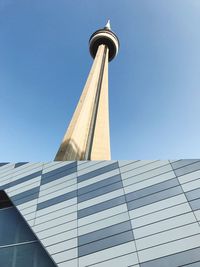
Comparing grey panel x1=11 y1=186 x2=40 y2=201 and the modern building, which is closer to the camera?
the modern building

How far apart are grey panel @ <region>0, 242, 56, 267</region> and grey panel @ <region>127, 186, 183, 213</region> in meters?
4.63

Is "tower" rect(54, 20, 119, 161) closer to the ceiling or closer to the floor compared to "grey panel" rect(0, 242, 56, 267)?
closer to the ceiling

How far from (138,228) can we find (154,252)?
1.50m

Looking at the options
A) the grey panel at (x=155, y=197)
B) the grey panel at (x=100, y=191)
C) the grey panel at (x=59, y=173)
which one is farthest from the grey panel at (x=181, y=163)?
the grey panel at (x=59, y=173)

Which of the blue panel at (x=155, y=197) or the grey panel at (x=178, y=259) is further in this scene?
the blue panel at (x=155, y=197)

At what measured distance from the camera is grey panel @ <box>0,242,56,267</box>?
1446cm

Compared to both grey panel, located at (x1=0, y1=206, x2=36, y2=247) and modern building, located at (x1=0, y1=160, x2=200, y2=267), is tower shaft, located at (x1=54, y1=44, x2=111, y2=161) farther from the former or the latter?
grey panel, located at (x1=0, y1=206, x2=36, y2=247)

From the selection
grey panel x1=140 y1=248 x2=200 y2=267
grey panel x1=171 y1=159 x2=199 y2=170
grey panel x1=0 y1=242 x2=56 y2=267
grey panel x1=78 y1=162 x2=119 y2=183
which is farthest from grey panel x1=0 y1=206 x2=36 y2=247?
grey panel x1=171 y1=159 x2=199 y2=170

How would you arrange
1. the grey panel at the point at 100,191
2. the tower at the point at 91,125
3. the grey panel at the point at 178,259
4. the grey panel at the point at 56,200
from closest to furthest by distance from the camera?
the grey panel at the point at 178,259 < the grey panel at the point at 100,191 < the grey panel at the point at 56,200 < the tower at the point at 91,125

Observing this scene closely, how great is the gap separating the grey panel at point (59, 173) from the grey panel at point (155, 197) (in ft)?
17.4

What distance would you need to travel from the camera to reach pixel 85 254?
13.4 m

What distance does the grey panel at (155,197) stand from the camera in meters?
14.6

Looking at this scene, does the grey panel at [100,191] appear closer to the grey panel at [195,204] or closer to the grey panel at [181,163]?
the grey panel at [181,163]

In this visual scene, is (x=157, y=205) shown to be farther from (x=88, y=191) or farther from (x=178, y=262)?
(x=88, y=191)
